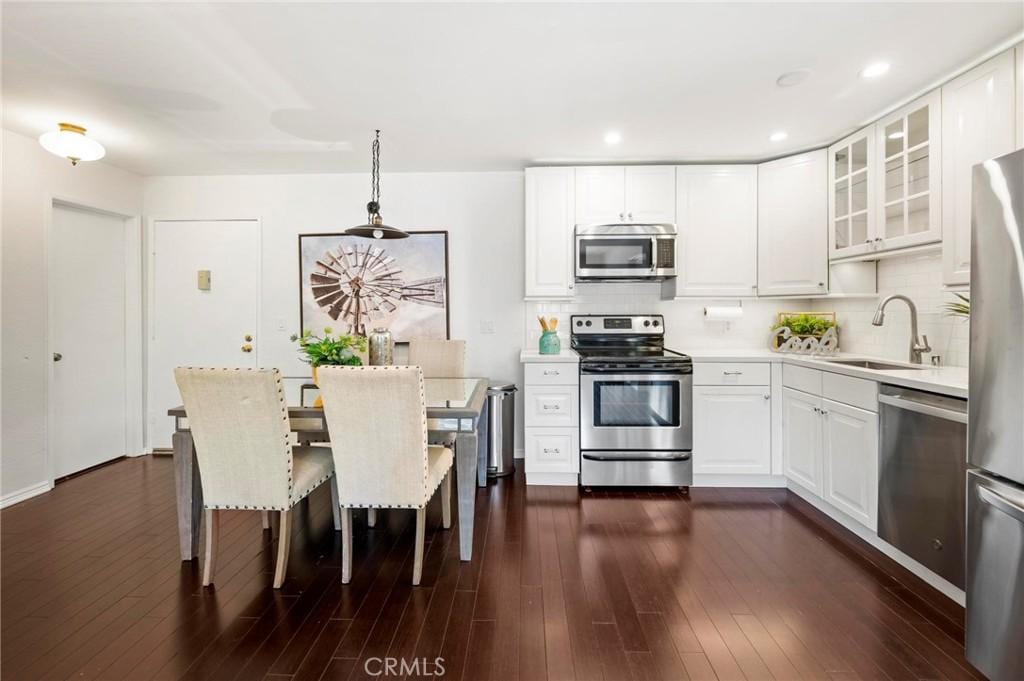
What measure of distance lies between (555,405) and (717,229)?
5.97 ft

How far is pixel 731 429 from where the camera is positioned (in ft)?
10.6

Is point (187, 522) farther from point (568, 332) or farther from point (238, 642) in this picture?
point (568, 332)

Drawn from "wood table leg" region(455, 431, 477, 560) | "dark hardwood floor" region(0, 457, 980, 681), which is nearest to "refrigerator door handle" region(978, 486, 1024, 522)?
"dark hardwood floor" region(0, 457, 980, 681)

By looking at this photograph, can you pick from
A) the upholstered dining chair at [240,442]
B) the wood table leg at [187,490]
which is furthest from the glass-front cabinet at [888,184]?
the wood table leg at [187,490]

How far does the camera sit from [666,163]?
3.60 meters

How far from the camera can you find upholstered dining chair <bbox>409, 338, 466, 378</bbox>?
11.1 ft

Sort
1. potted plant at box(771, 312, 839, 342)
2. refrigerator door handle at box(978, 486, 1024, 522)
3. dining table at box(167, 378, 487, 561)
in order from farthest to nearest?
potted plant at box(771, 312, 839, 342) → dining table at box(167, 378, 487, 561) → refrigerator door handle at box(978, 486, 1024, 522)

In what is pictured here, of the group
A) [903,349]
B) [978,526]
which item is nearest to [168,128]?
[978,526]

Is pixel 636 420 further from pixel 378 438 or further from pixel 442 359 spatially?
pixel 378 438

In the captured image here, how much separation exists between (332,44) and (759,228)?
3060 mm

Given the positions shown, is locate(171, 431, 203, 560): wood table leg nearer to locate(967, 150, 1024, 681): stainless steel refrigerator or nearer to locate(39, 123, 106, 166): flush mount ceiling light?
locate(39, 123, 106, 166): flush mount ceiling light

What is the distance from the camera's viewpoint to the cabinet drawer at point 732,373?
3197mm

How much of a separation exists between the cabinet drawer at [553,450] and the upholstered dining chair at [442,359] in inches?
26.8

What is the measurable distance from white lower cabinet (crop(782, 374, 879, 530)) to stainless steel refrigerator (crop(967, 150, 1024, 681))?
2.71ft
